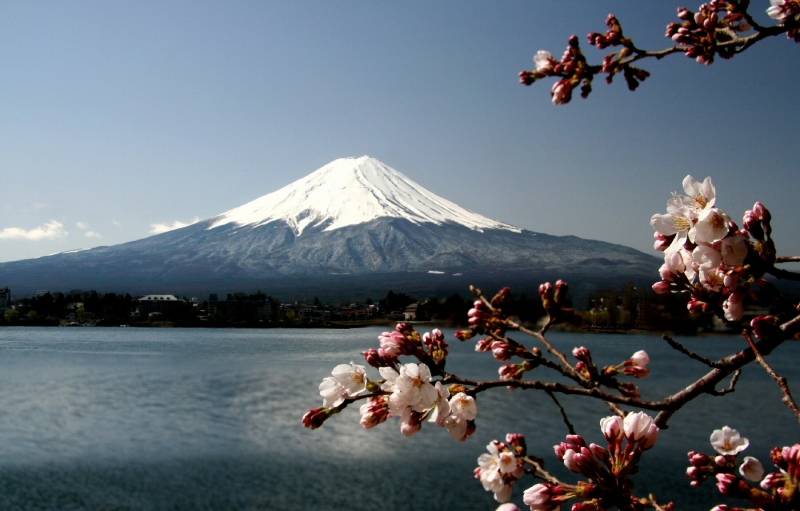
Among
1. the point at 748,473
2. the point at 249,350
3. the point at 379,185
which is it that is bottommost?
the point at 249,350

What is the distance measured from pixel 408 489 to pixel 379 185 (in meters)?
77.0

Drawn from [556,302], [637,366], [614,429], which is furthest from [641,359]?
[614,429]

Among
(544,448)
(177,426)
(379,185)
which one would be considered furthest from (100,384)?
(379,185)

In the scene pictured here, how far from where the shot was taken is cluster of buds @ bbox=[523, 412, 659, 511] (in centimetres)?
52

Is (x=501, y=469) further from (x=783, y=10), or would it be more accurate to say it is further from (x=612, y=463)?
(x=783, y=10)

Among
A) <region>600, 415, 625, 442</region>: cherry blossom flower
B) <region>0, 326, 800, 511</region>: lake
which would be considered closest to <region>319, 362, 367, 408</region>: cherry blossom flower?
<region>600, 415, 625, 442</region>: cherry blossom flower

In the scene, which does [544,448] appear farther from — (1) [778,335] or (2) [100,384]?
(2) [100,384]

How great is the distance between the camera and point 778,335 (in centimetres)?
56

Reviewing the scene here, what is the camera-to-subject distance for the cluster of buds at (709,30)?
738mm

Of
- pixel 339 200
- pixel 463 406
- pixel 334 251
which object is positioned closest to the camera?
pixel 463 406

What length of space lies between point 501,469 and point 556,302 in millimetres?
180

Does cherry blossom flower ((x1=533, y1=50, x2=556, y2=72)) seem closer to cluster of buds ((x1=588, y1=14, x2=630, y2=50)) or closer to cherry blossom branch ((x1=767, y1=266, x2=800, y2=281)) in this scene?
cluster of buds ((x1=588, y1=14, x2=630, y2=50))

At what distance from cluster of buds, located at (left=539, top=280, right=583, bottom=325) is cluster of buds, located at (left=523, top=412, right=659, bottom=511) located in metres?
0.17

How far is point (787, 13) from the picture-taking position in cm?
68
